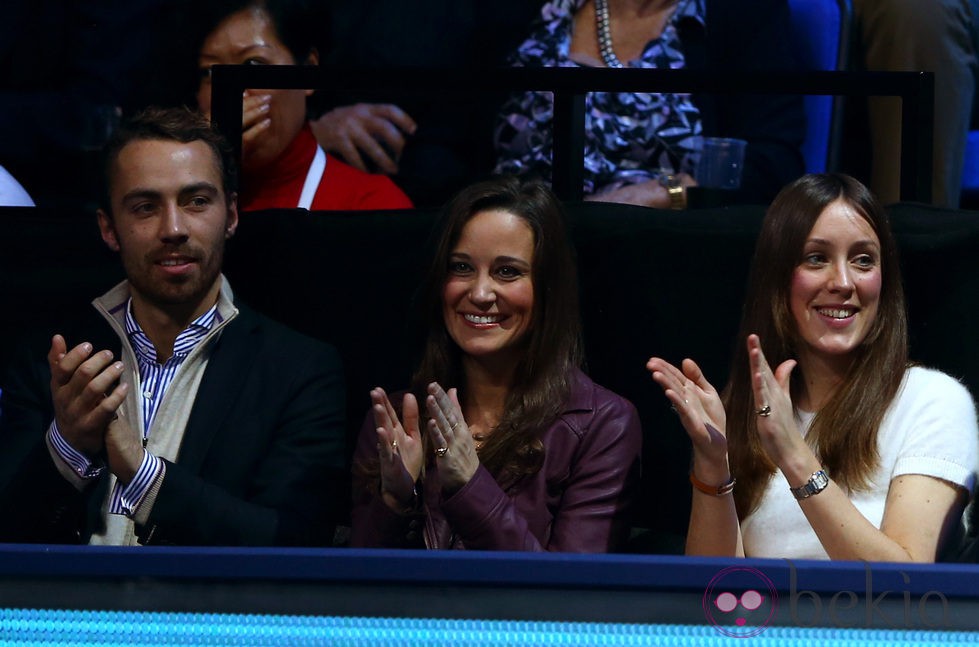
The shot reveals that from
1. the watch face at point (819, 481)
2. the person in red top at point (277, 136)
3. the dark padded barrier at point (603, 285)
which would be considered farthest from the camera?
the person in red top at point (277, 136)

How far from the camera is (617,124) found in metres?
2.85

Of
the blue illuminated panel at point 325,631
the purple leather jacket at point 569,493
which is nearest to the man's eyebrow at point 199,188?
the purple leather jacket at point 569,493

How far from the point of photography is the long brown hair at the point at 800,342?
1.87 m

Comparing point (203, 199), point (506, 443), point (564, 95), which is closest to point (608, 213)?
point (564, 95)

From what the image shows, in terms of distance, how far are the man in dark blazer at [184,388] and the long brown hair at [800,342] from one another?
2.08 ft

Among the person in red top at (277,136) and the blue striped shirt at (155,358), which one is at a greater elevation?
the person in red top at (277,136)

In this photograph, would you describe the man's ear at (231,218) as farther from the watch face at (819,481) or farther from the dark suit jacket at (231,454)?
the watch face at (819,481)

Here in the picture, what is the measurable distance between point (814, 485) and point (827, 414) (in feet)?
0.75

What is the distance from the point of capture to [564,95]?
2279 millimetres

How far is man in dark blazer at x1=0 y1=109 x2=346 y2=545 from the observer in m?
1.97

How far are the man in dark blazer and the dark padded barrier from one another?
0.37ft

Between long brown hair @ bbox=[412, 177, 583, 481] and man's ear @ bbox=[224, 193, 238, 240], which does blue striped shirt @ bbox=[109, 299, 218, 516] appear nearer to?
man's ear @ bbox=[224, 193, 238, 240]

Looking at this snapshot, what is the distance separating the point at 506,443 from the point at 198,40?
1.30 m

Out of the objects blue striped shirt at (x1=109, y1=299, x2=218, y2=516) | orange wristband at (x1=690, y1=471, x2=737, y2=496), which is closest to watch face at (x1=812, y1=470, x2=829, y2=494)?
orange wristband at (x1=690, y1=471, x2=737, y2=496)
